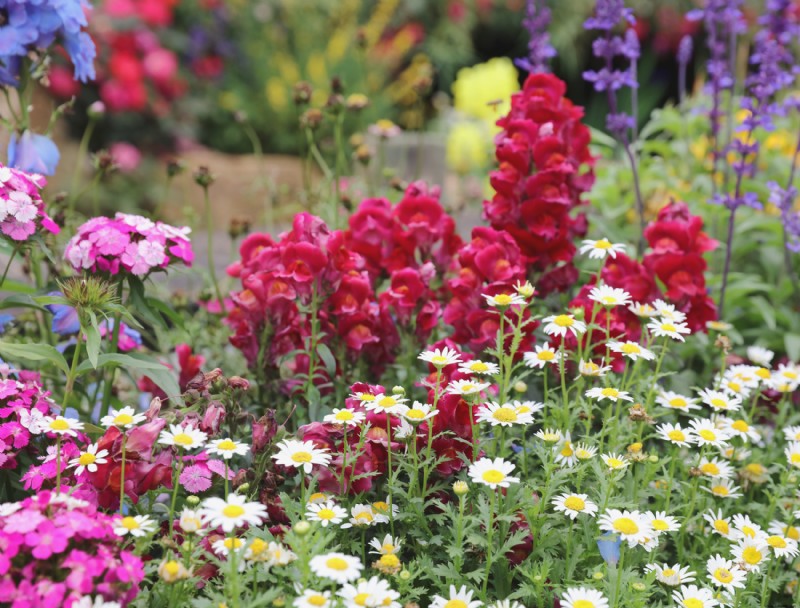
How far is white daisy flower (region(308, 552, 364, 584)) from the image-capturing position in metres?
1.06

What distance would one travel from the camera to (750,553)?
1.40 metres

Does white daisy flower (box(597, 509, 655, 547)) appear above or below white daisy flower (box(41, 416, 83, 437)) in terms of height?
below

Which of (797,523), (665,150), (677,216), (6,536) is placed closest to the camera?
(6,536)

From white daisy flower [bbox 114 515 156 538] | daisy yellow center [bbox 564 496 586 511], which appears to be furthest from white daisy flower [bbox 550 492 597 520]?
white daisy flower [bbox 114 515 156 538]

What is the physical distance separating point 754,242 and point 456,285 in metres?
1.17

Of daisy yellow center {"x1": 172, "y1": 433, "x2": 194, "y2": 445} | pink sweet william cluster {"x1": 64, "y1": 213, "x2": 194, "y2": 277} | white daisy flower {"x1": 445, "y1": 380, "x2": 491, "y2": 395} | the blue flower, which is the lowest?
daisy yellow center {"x1": 172, "y1": 433, "x2": 194, "y2": 445}

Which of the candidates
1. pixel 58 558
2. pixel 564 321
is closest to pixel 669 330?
pixel 564 321

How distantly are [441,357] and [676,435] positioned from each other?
0.39 metres

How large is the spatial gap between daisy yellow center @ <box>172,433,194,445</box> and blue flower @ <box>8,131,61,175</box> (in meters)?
0.90

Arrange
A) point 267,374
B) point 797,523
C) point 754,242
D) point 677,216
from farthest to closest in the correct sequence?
point 754,242 < point 677,216 < point 267,374 < point 797,523

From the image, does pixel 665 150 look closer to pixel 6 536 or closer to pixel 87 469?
pixel 87 469

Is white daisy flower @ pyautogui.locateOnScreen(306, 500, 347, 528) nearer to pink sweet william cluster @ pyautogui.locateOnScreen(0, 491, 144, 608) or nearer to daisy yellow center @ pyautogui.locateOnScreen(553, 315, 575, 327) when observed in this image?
pink sweet william cluster @ pyautogui.locateOnScreen(0, 491, 144, 608)

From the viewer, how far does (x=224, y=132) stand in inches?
228

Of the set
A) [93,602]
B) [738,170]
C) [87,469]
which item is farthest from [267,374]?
[738,170]
